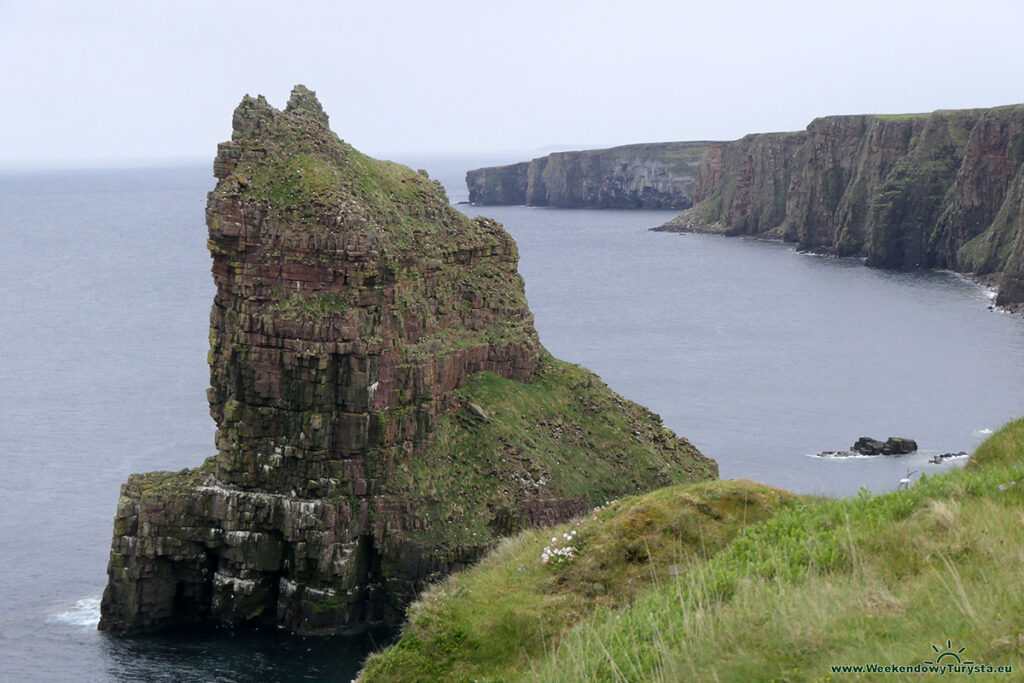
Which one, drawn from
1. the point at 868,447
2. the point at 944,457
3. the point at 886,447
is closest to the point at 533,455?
the point at 944,457

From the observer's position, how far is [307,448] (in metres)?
65.9

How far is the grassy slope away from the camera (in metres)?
17.8

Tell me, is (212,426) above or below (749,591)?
below

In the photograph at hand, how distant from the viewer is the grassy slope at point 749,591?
1780 cm

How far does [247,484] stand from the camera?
66.8 metres

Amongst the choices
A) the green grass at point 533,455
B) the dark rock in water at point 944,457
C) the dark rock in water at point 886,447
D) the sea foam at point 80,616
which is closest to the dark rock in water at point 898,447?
the dark rock in water at point 886,447

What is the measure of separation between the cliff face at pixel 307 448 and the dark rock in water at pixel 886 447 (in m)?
41.1

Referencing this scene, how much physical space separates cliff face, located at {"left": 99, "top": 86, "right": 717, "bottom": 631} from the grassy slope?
3169 centimetres

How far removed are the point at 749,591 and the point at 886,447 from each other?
88.1 m

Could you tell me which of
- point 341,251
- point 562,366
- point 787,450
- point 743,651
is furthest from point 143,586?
point 787,450

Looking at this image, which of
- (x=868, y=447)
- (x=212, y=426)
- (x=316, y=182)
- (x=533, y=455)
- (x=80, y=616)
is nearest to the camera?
(x=80, y=616)

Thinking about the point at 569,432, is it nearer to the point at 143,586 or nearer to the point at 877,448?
the point at 143,586

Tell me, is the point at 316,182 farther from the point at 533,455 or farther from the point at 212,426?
the point at 212,426

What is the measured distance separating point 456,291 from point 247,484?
1840cm
